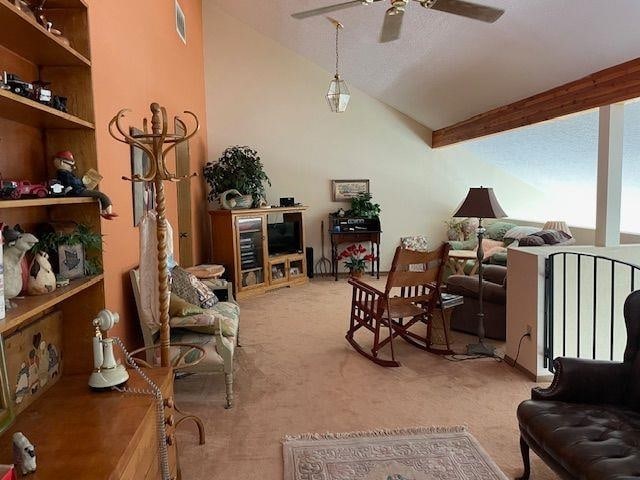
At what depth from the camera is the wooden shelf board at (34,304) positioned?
4.03ft

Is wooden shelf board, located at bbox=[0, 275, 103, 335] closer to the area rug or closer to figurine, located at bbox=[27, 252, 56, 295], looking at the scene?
figurine, located at bbox=[27, 252, 56, 295]

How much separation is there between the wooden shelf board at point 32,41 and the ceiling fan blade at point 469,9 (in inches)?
74.9

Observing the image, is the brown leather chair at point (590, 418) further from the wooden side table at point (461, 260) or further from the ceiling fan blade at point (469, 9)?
the wooden side table at point (461, 260)

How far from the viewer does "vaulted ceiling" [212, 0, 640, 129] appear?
302cm

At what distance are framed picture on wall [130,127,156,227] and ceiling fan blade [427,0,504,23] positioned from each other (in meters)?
2.10

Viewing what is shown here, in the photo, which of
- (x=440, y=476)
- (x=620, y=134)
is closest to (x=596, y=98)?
(x=620, y=134)

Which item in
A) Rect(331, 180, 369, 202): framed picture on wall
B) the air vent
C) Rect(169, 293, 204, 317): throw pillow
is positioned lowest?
Rect(169, 293, 204, 317): throw pillow

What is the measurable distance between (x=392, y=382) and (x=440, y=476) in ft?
3.64

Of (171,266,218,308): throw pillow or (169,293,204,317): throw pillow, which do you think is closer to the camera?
(169,293,204,317): throw pillow

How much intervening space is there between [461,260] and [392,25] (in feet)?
13.1

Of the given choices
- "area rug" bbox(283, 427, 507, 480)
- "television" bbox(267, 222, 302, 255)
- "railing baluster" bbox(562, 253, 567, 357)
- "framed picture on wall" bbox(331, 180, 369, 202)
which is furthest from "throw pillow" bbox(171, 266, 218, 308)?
"framed picture on wall" bbox(331, 180, 369, 202)

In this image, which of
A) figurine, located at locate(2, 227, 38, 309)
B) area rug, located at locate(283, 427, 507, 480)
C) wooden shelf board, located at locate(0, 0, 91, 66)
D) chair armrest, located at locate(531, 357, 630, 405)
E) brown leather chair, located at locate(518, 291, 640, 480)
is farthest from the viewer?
area rug, located at locate(283, 427, 507, 480)

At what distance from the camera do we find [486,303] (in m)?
4.11

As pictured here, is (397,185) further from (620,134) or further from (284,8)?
(620,134)
